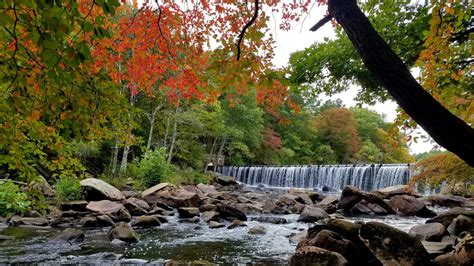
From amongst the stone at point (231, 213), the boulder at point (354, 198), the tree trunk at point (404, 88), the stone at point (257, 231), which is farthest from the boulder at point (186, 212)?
the tree trunk at point (404, 88)

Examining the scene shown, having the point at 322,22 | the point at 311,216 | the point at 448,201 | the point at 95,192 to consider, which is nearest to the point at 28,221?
the point at 95,192

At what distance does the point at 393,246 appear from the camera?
4836 millimetres

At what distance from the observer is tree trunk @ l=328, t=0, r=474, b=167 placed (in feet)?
7.28

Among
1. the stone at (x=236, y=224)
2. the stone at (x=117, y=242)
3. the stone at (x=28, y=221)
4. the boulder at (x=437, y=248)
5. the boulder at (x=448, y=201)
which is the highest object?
the boulder at (x=448, y=201)

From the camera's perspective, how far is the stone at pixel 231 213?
34.4ft

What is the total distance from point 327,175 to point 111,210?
15.9m

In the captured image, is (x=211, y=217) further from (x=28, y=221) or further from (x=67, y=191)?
(x=67, y=191)

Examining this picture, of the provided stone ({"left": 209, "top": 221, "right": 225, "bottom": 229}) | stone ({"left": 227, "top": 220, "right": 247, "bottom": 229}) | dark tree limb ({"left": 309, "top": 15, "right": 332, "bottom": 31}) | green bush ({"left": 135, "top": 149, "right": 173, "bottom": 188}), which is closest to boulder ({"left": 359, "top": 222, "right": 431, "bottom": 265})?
dark tree limb ({"left": 309, "top": 15, "right": 332, "bottom": 31})

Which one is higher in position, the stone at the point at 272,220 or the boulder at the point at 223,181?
the boulder at the point at 223,181

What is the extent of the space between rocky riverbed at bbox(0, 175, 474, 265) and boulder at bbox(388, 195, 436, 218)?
30 millimetres

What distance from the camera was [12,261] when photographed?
5.68 meters

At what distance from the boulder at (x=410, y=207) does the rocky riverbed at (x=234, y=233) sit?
0.10ft

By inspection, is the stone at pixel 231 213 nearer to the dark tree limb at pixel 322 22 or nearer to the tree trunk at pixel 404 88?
the dark tree limb at pixel 322 22

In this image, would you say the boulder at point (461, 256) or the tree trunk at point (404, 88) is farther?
the boulder at point (461, 256)
